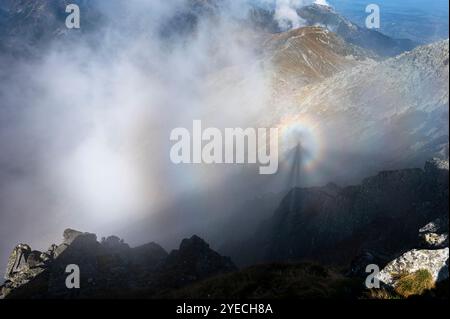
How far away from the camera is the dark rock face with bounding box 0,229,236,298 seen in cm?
5291

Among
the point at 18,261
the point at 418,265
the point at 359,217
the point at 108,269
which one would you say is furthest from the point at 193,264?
the point at 18,261

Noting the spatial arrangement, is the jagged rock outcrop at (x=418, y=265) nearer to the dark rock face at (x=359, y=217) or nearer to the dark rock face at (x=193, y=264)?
the dark rock face at (x=359, y=217)

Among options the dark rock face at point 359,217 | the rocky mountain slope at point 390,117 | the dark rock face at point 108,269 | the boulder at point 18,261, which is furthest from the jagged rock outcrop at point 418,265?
the boulder at point 18,261

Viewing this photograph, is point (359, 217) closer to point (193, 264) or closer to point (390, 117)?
point (193, 264)

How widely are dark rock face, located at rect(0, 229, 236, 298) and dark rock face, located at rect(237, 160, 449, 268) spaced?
55.0 feet

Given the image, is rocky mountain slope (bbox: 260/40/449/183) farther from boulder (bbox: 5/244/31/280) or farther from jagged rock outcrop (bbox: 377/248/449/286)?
boulder (bbox: 5/244/31/280)

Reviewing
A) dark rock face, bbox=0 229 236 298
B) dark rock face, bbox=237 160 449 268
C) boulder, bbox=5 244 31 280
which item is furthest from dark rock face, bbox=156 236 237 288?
boulder, bbox=5 244 31 280
